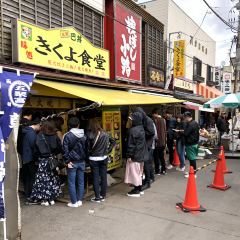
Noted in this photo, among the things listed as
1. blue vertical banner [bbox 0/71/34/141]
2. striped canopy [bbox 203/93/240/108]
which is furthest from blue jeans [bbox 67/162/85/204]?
striped canopy [bbox 203/93/240/108]

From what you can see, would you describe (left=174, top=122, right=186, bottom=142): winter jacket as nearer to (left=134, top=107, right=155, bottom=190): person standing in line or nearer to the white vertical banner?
(left=134, top=107, right=155, bottom=190): person standing in line

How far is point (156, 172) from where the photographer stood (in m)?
9.41

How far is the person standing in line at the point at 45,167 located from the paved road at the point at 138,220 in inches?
9.3

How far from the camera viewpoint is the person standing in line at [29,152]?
6.23m

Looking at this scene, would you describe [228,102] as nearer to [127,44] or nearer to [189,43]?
[127,44]

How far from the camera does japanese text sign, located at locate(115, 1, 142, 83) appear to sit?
1145 centimetres

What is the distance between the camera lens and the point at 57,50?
8070 mm

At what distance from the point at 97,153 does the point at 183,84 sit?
13382 mm

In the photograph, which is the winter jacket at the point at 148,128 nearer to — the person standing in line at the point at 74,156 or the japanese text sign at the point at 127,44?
the person standing in line at the point at 74,156

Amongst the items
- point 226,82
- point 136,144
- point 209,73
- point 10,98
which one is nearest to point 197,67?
point 209,73

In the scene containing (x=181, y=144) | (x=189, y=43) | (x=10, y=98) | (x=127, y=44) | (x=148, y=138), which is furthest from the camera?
(x=189, y=43)

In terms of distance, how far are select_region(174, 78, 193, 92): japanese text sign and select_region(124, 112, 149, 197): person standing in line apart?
10861mm

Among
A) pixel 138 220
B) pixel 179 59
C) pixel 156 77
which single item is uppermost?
pixel 179 59

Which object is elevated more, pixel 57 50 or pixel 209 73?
pixel 209 73
